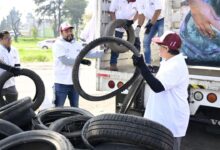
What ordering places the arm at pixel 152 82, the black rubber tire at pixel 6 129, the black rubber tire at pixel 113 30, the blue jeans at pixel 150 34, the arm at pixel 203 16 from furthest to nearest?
the blue jeans at pixel 150 34
the black rubber tire at pixel 113 30
the arm at pixel 203 16
the black rubber tire at pixel 6 129
the arm at pixel 152 82

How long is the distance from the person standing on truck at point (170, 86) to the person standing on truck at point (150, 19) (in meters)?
2.75

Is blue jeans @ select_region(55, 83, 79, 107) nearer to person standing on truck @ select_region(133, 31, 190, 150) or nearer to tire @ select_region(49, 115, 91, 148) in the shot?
tire @ select_region(49, 115, 91, 148)

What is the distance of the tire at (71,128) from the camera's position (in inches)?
172

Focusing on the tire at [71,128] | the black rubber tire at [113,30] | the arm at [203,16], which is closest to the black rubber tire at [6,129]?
the tire at [71,128]

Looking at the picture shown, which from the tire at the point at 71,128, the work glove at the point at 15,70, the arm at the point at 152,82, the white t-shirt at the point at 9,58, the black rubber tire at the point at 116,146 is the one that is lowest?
the tire at the point at 71,128

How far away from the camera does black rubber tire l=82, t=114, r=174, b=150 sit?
3467mm

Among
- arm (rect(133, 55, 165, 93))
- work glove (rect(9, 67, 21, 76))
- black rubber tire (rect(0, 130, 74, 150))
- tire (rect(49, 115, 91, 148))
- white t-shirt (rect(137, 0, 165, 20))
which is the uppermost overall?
white t-shirt (rect(137, 0, 165, 20))

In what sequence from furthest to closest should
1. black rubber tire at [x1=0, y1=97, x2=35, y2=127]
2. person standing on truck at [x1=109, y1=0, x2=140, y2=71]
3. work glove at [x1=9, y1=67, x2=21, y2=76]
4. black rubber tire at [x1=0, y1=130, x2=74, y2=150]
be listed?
person standing on truck at [x1=109, y1=0, x2=140, y2=71]
work glove at [x1=9, y1=67, x2=21, y2=76]
black rubber tire at [x1=0, y1=97, x2=35, y2=127]
black rubber tire at [x1=0, y1=130, x2=74, y2=150]

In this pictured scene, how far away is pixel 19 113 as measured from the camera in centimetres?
441

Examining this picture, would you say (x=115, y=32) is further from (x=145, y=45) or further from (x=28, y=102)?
(x=28, y=102)

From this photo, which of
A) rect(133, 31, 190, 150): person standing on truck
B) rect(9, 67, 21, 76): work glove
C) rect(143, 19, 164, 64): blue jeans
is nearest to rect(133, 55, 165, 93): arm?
rect(133, 31, 190, 150): person standing on truck

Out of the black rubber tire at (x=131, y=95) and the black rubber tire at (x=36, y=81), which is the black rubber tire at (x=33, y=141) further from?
the black rubber tire at (x=36, y=81)

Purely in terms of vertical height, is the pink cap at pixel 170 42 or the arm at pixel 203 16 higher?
the arm at pixel 203 16

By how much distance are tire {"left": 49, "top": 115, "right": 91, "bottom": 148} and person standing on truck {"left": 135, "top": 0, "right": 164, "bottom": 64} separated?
7.51 feet
